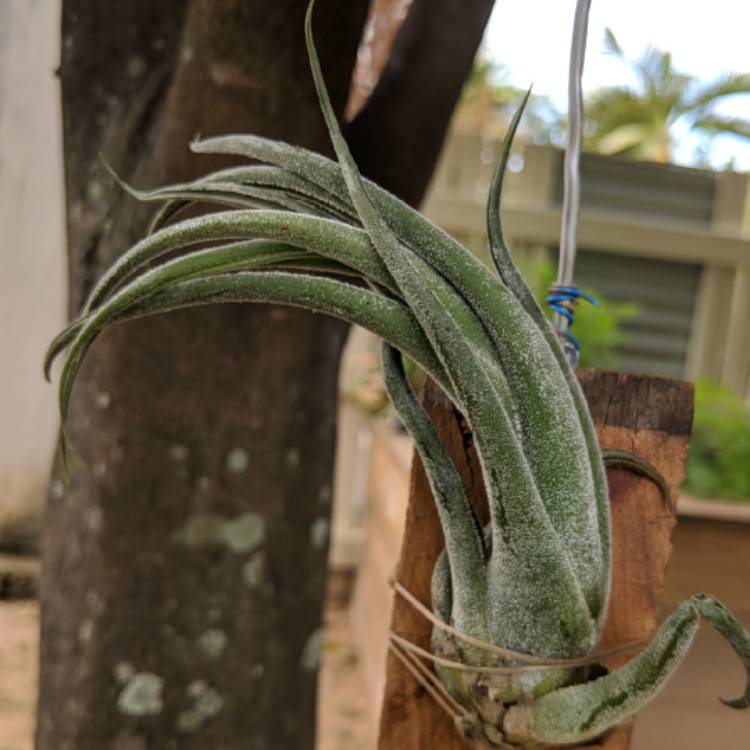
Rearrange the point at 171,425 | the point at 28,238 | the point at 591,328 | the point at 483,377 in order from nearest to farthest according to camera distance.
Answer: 1. the point at 483,377
2. the point at 171,425
3. the point at 591,328
4. the point at 28,238

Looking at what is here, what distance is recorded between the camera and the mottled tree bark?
941mm

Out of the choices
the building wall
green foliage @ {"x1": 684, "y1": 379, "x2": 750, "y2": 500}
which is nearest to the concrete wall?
the building wall

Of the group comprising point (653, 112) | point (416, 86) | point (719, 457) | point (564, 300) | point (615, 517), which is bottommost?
point (719, 457)

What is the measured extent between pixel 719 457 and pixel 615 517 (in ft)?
3.70

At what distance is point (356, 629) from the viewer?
8.88 ft

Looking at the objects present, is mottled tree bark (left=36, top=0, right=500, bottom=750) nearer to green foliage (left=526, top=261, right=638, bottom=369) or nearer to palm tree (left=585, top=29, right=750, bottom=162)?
green foliage (left=526, top=261, right=638, bottom=369)

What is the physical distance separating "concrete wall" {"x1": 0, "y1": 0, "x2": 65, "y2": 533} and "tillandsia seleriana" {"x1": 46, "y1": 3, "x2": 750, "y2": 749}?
8.39 feet

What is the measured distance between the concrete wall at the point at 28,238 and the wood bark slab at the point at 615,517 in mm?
2522

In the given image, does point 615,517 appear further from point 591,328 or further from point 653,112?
point 653,112

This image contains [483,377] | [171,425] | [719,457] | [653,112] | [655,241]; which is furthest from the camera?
[653,112]

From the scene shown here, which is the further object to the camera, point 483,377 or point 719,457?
point 719,457

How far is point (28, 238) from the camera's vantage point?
8.95ft

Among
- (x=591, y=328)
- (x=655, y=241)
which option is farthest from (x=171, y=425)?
(x=655, y=241)

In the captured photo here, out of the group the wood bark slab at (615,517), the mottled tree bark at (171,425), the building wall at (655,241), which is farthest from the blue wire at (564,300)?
the building wall at (655,241)
